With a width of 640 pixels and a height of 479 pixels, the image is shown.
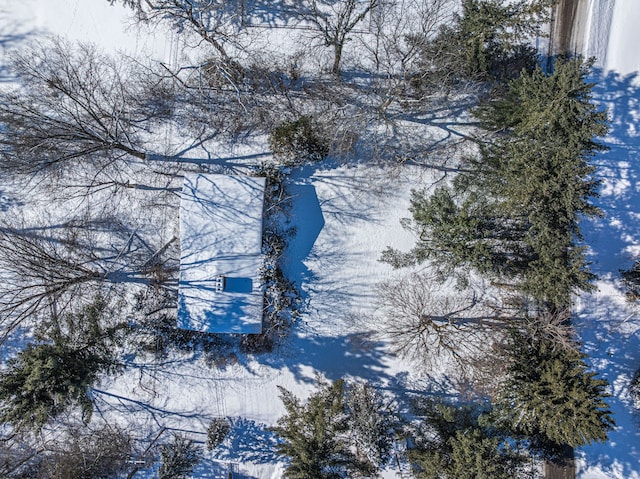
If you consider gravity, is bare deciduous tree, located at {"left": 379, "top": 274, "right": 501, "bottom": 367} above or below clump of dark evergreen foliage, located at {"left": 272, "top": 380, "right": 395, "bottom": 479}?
above

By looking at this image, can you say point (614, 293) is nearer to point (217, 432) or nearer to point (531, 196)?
point (531, 196)

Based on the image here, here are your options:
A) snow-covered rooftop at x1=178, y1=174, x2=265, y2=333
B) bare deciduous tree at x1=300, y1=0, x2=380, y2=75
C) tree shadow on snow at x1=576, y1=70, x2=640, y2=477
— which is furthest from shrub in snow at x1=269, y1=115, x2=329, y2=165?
tree shadow on snow at x1=576, y1=70, x2=640, y2=477

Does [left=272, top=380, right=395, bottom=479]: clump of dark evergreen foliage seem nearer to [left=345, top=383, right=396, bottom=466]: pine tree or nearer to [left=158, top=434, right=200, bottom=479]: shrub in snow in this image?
[left=345, top=383, right=396, bottom=466]: pine tree

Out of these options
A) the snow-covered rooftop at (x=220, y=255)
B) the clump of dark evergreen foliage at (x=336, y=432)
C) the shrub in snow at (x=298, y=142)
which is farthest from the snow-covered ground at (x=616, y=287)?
the snow-covered rooftop at (x=220, y=255)

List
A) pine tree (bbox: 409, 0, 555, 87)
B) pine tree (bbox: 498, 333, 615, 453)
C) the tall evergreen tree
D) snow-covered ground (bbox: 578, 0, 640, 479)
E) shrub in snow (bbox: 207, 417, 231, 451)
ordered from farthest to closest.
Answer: snow-covered ground (bbox: 578, 0, 640, 479), shrub in snow (bbox: 207, 417, 231, 451), pine tree (bbox: 409, 0, 555, 87), pine tree (bbox: 498, 333, 615, 453), the tall evergreen tree

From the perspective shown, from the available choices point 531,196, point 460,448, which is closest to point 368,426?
point 460,448

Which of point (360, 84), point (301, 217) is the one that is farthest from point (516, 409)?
point (360, 84)

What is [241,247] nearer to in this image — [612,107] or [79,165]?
[79,165]
